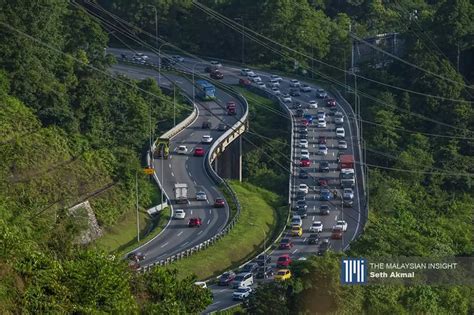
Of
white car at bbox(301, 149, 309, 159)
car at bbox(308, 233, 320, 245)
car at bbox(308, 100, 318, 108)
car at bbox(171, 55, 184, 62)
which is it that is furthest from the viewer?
car at bbox(171, 55, 184, 62)

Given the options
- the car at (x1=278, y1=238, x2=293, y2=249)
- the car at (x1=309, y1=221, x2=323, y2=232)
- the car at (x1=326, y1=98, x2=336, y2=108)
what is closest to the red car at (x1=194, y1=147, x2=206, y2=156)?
the car at (x1=309, y1=221, x2=323, y2=232)

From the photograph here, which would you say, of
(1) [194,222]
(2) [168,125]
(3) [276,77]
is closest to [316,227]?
(1) [194,222]

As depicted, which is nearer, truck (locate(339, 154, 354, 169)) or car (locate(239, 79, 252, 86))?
truck (locate(339, 154, 354, 169))

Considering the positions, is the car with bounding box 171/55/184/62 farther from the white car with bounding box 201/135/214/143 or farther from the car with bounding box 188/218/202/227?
the car with bounding box 188/218/202/227

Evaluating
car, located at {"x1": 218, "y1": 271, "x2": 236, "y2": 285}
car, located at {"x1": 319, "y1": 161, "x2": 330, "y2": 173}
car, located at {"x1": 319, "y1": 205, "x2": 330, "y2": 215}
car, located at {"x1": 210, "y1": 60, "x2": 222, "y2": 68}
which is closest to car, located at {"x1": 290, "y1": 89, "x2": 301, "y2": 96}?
car, located at {"x1": 210, "y1": 60, "x2": 222, "y2": 68}

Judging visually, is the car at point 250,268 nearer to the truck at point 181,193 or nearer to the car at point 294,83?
the truck at point 181,193

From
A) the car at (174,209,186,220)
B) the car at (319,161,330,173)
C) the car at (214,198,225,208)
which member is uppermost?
the car at (319,161,330,173)

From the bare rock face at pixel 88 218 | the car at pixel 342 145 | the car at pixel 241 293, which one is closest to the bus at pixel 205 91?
the car at pixel 342 145

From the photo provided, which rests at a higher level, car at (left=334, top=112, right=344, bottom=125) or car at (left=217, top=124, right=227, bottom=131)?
car at (left=334, top=112, right=344, bottom=125)

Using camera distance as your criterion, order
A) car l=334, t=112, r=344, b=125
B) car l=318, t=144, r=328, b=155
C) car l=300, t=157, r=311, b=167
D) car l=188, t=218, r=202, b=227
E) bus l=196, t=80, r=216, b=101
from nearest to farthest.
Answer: car l=188, t=218, r=202, b=227 → car l=300, t=157, r=311, b=167 → car l=318, t=144, r=328, b=155 → car l=334, t=112, r=344, b=125 → bus l=196, t=80, r=216, b=101
